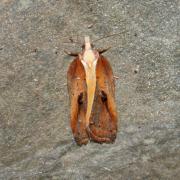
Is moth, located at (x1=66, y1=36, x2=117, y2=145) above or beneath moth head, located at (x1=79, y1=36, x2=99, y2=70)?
beneath

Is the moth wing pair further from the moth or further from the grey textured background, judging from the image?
the grey textured background

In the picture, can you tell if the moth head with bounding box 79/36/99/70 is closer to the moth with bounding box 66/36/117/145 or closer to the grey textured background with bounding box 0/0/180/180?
the moth with bounding box 66/36/117/145

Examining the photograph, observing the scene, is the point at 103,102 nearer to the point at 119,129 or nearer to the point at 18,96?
the point at 119,129

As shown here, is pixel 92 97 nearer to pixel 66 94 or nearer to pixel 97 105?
pixel 97 105

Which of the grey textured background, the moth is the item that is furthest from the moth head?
the grey textured background

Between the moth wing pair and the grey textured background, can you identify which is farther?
the grey textured background

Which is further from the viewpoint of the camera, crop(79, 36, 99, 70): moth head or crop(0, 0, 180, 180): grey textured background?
crop(0, 0, 180, 180): grey textured background

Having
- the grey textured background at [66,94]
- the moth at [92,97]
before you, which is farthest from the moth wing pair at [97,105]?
the grey textured background at [66,94]
